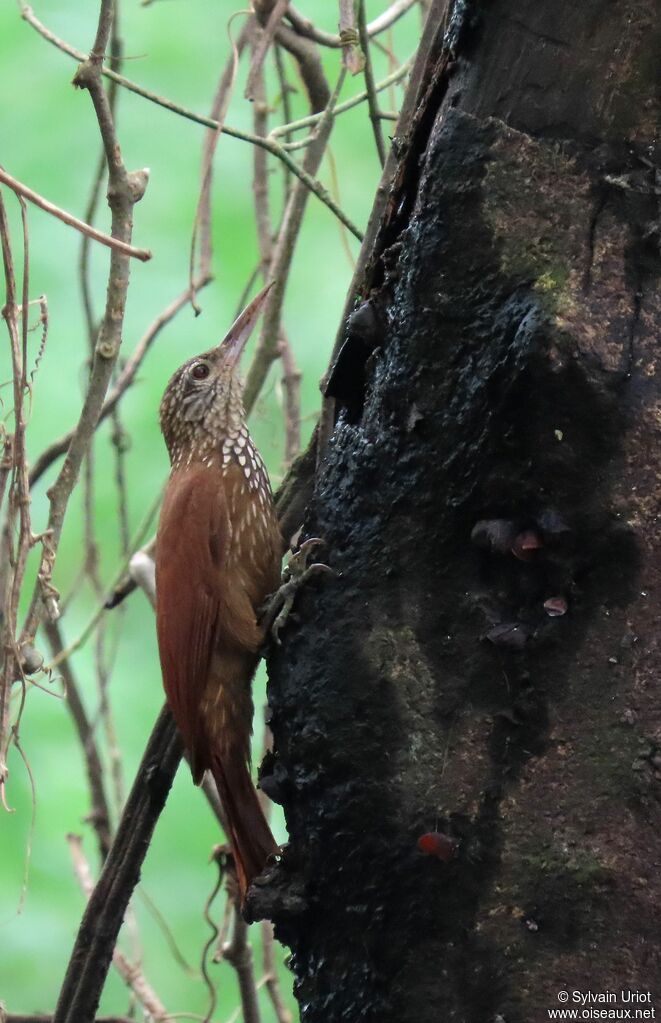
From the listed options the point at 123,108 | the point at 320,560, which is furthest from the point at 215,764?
the point at 123,108

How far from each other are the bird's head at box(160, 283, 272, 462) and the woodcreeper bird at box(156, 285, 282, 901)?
92 millimetres

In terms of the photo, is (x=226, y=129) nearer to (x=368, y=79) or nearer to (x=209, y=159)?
(x=209, y=159)

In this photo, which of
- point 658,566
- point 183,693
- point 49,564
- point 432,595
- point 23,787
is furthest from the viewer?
point 23,787

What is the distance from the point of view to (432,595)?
171cm

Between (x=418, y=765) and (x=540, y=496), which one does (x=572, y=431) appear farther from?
(x=418, y=765)

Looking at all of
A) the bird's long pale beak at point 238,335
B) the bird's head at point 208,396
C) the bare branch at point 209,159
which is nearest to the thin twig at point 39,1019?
the bird's head at point 208,396

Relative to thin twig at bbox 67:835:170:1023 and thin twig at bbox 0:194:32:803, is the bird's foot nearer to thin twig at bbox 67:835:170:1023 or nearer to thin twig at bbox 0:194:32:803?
thin twig at bbox 0:194:32:803

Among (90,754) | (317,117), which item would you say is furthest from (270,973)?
(317,117)

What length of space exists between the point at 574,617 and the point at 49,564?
42.1 inches

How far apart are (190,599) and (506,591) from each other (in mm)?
1082

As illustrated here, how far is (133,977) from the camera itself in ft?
9.90

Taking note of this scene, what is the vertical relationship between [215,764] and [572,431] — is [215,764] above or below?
above

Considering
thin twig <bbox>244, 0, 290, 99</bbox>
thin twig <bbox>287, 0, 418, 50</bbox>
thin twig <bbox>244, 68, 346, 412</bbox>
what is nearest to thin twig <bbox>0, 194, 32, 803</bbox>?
thin twig <bbox>244, 0, 290, 99</bbox>

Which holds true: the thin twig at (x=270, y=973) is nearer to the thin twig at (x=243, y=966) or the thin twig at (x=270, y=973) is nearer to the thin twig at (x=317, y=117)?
the thin twig at (x=243, y=966)
